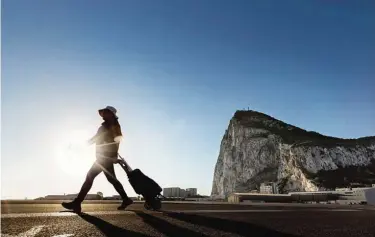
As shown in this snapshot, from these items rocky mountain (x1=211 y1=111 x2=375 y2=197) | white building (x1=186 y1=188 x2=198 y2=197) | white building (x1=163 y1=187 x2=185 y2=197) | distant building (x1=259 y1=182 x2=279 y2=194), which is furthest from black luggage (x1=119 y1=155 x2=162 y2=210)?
white building (x1=186 y1=188 x2=198 y2=197)

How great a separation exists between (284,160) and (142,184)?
146 metres

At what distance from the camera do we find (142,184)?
25.3ft

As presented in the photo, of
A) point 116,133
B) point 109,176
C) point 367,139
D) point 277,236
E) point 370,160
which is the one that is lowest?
point 277,236

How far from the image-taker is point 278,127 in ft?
613

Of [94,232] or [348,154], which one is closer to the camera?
[94,232]

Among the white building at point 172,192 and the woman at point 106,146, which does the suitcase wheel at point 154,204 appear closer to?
the woman at point 106,146

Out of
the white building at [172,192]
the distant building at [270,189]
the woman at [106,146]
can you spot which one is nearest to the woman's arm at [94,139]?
the woman at [106,146]

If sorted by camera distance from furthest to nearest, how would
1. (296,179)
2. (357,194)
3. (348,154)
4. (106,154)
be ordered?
(348,154), (296,179), (357,194), (106,154)

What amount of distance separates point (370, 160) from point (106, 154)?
527 feet

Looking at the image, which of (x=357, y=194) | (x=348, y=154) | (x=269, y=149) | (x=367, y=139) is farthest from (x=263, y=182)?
(x=357, y=194)

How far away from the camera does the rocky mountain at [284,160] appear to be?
13462 cm

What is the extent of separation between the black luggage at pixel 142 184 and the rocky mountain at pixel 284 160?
404 feet

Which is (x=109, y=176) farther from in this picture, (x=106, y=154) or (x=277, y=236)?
(x=277, y=236)

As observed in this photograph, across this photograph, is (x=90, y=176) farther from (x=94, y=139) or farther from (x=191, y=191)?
(x=191, y=191)
